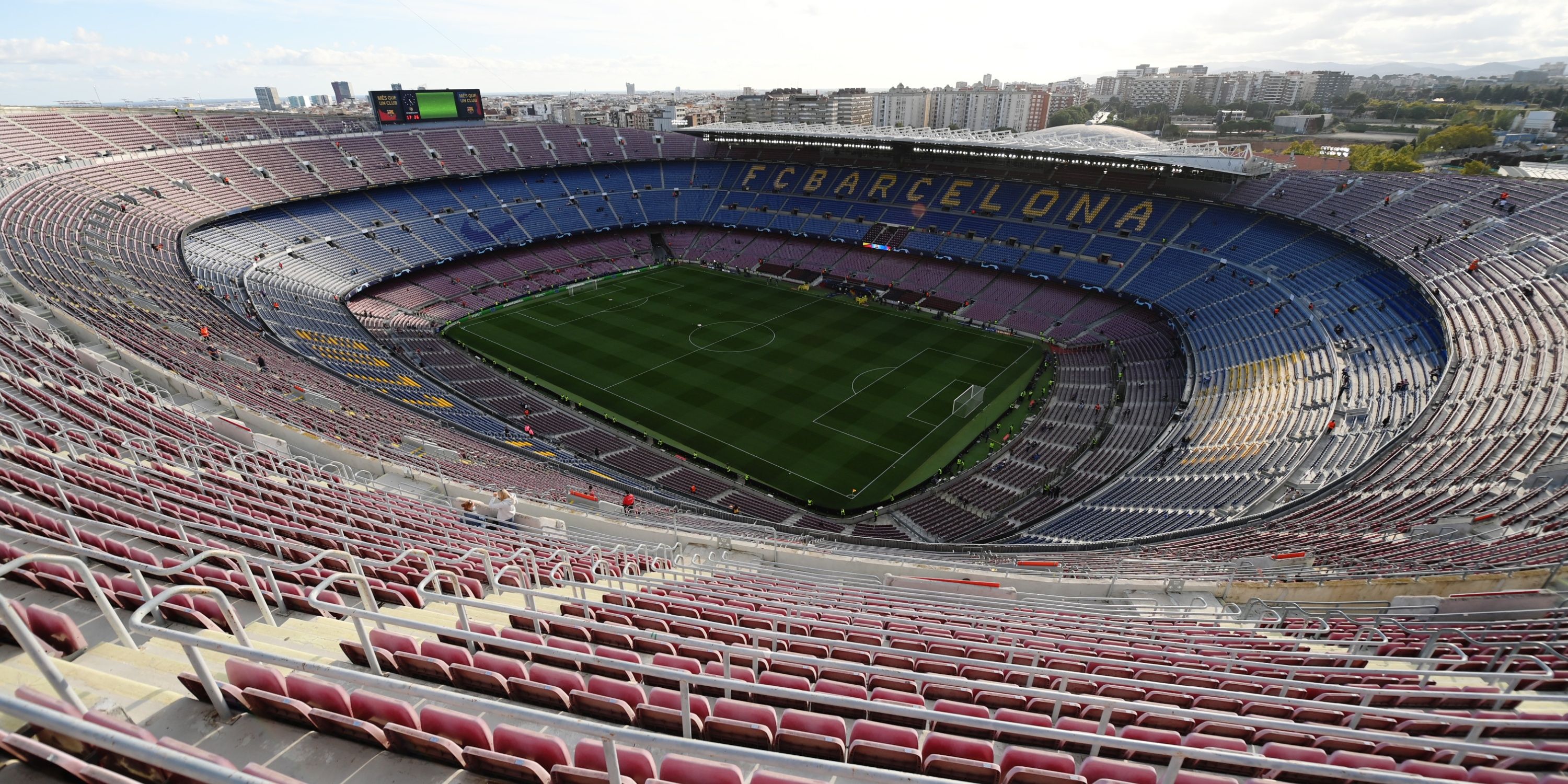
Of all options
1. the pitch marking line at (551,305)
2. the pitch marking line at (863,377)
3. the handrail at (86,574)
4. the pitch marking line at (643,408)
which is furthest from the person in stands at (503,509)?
the pitch marking line at (551,305)

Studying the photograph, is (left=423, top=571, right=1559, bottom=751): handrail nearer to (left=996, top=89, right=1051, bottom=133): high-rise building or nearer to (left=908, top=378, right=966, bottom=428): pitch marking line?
(left=908, top=378, right=966, bottom=428): pitch marking line

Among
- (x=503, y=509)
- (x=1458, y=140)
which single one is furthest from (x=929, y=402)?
(x=1458, y=140)

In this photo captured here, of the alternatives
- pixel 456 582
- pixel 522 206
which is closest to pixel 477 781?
pixel 456 582

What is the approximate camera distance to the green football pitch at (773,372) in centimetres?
3716

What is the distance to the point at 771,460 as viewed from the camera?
3675 cm

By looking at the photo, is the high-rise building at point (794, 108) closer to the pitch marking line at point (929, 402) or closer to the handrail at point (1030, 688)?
the pitch marking line at point (929, 402)

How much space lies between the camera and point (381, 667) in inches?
267

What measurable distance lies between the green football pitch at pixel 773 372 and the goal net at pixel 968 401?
32cm

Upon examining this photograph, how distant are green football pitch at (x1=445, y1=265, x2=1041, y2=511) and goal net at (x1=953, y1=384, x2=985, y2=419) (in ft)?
1.06

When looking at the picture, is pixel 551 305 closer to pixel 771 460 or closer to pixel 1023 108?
pixel 771 460

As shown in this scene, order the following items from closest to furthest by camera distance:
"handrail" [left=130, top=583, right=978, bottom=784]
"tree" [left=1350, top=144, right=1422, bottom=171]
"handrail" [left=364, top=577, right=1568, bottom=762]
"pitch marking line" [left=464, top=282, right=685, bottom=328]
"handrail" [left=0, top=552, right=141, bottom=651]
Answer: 1. "handrail" [left=130, top=583, right=978, bottom=784]
2. "handrail" [left=0, top=552, right=141, bottom=651]
3. "handrail" [left=364, top=577, right=1568, bottom=762]
4. "pitch marking line" [left=464, top=282, right=685, bottom=328]
5. "tree" [left=1350, top=144, right=1422, bottom=171]

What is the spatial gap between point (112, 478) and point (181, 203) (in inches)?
2075

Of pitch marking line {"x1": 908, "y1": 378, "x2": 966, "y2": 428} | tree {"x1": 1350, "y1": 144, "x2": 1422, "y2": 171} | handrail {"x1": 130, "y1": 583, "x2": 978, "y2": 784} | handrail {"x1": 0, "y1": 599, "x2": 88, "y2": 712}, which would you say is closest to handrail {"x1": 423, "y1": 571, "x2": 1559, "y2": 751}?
handrail {"x1": 130, "y1": 583, "x2": 978, "y2": 784}

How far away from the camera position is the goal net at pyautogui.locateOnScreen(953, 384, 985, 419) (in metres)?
41.3
